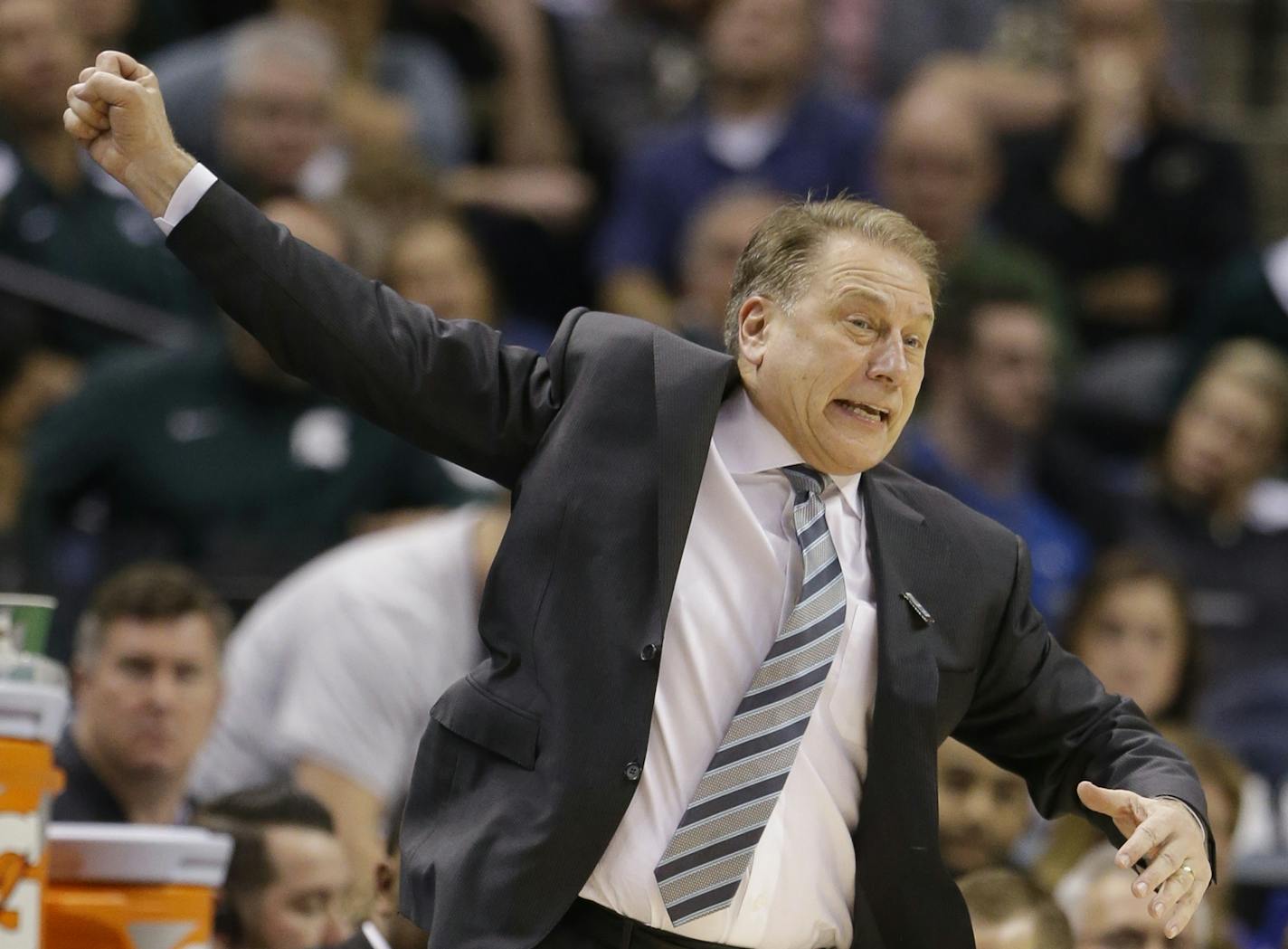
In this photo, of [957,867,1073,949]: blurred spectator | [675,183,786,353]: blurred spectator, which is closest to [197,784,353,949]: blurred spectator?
[957,867,1073,949]: blurred spectator

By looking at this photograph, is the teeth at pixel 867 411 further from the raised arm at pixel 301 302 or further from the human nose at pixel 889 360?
the raised arm at pixel 301 302

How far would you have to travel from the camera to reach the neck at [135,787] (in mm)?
4777

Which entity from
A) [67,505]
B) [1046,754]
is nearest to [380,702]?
[67,505]

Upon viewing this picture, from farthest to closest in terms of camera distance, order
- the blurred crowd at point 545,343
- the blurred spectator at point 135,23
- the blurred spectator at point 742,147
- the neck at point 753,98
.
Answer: the neck at point 753,98, the blurred spectator at point 742,147, the blurred spectator at point 135,23, the blurred crowd at point 545,343

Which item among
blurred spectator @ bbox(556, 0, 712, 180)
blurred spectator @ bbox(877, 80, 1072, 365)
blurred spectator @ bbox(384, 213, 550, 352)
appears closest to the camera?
blurred spectator @ bbox(384, 213, 550, 352)

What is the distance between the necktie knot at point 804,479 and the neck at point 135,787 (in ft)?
8.21

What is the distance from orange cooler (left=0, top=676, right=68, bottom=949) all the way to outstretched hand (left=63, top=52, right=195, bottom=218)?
2.17ft

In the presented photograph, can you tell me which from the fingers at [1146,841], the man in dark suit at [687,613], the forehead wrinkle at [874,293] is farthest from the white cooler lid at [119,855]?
the fingers at [1146,841]

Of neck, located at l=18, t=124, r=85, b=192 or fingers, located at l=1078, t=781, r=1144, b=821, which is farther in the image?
neck, located at l=18, t=124, r=85, b=192

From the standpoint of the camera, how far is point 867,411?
2.75 m

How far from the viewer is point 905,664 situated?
2.67 metres

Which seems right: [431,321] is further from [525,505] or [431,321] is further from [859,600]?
[859,600]

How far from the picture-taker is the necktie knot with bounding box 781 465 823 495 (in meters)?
2.76

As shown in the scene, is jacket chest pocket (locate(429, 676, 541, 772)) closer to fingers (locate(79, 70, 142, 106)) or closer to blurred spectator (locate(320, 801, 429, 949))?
blurred spectator (locate(320, 801, 429, 949))
